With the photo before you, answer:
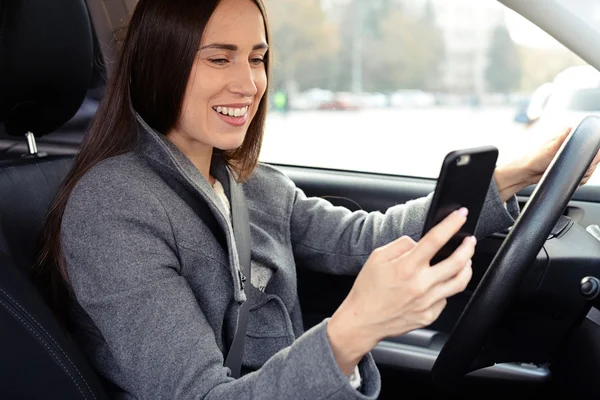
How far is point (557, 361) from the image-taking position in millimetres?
1481

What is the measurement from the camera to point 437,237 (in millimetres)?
776

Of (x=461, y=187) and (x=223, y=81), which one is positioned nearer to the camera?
(x=461, y=187)

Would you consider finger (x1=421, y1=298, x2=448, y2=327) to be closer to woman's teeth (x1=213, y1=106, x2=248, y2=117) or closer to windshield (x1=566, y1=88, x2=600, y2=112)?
woman's teeth (x1=213, y1=106, x2=248, y2=117)

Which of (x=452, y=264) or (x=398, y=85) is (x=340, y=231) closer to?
(x=452, y=264)

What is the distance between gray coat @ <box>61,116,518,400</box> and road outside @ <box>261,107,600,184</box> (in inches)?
22.2

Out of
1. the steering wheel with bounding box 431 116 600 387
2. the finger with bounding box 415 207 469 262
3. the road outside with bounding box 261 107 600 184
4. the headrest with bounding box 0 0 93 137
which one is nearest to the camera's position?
the finger with bounding box 415 207 469 262

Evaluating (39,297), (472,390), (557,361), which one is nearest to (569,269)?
(557,361)

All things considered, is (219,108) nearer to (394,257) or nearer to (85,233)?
(85,233)

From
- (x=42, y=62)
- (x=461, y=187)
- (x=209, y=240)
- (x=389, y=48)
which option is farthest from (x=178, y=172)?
(x=389, y=48)

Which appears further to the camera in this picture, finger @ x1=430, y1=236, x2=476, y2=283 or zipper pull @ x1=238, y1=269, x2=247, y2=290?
zipper pull @ x1=238, y1=269, x2=247, y2=290

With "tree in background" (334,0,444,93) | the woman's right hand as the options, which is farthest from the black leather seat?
"tree in background" (334,0,444,93)

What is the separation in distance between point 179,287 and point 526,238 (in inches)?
19.8

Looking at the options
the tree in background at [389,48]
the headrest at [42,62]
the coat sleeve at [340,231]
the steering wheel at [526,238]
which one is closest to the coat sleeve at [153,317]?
the steering wheel at [526,238]

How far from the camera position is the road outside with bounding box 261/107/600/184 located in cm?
210
